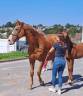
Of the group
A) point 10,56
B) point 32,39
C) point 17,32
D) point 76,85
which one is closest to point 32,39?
point 32,39

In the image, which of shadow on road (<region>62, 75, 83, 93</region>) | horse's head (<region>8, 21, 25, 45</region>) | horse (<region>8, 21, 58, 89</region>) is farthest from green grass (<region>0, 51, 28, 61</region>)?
horse's head (<region>8, 21, 25, 45</region>)

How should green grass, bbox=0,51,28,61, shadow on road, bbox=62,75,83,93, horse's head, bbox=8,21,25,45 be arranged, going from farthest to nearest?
green grass, bbox=0,51,28,61
shadow on road, bbox=62,75,83,93
horse's head, bbox=8,21,25,45

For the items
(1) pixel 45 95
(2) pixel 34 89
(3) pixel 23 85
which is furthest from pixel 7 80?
(1) pixel 45 95

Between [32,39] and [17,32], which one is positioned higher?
[17,32]

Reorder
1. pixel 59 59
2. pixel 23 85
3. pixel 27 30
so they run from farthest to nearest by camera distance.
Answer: pixel 23 85 < pixel 27 30 < pixel 59 59

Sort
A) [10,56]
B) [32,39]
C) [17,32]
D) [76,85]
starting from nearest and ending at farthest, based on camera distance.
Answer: [17,32] → [32,39] → [76,85] → [10,56]

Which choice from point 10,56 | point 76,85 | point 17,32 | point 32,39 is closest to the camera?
point 17,32

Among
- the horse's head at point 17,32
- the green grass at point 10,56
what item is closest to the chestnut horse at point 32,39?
the horse's head at point 17,32

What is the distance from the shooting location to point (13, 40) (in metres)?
11.8

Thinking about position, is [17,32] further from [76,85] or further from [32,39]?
[76,85]

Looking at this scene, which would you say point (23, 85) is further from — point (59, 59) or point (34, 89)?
point (59, 59)

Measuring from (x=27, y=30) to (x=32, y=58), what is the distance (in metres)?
0.93

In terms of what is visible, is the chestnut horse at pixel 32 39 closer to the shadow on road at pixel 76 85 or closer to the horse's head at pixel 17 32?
the horse's head at pixel 17 32

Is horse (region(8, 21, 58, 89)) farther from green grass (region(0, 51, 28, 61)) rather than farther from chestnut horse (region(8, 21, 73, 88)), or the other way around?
green grass (region(0, 51, 28, 61))
